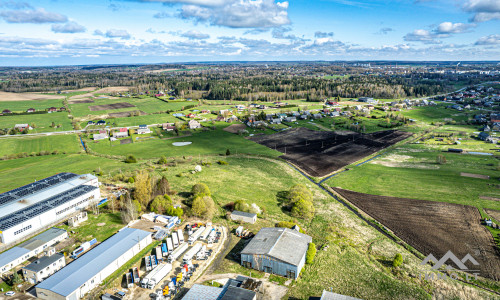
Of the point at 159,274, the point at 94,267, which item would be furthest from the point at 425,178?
the point at 94,267

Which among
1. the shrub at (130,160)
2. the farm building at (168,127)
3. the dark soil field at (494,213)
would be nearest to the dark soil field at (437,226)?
the dark soil field at (494,213)

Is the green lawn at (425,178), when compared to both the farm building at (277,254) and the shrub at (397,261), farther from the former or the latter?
the farm building at (277,254)

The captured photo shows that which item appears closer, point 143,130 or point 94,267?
point 94,267

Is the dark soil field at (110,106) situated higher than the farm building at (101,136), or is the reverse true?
the dark soil field at (110,106)

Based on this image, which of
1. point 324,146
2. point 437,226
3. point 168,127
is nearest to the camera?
point 437,226

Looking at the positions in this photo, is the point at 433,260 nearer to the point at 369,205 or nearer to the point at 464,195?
the point at 369,205

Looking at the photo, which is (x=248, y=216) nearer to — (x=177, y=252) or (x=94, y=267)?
(x=177, y=252)

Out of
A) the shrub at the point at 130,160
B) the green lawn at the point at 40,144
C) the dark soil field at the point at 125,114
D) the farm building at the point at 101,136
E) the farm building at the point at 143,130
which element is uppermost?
the dark soil field at the point at 125,114
